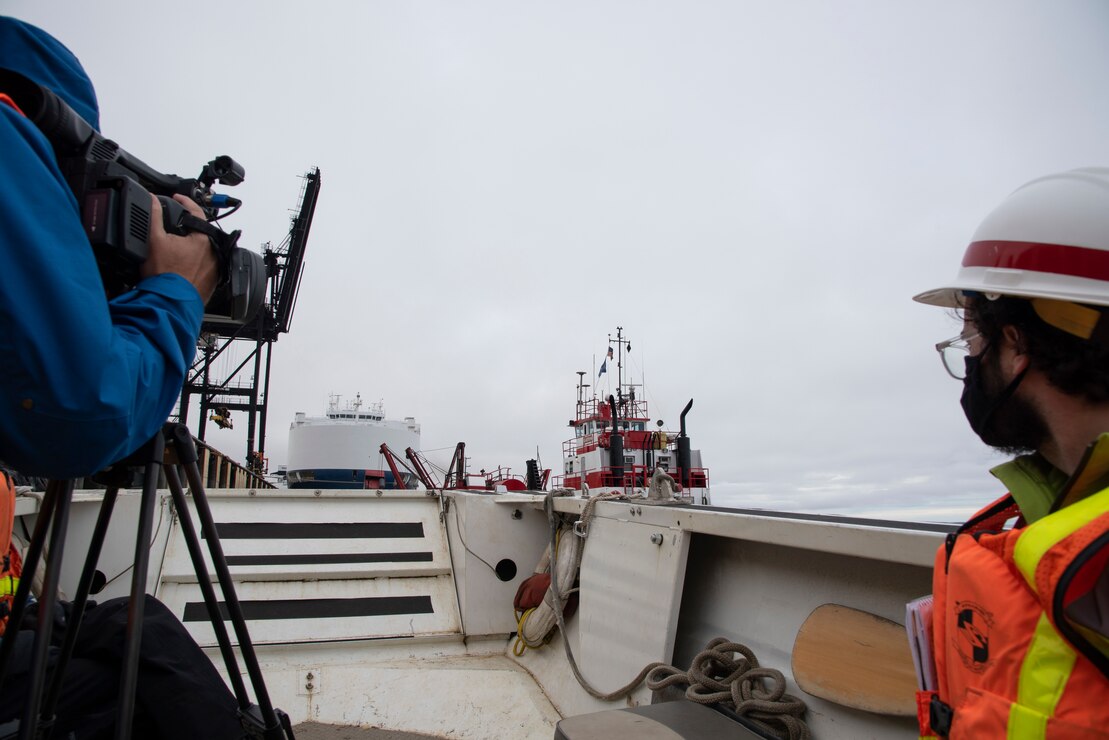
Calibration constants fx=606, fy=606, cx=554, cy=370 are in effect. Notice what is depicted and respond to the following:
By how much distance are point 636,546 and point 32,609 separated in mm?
2131

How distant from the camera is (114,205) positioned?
0.85m

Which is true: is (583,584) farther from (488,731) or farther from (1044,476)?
(1044,476)

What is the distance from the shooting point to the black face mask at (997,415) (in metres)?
0.88

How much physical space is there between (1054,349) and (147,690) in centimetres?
174

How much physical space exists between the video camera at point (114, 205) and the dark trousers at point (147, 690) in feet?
2.66

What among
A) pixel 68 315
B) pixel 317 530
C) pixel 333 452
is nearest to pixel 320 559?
pixel 317 530

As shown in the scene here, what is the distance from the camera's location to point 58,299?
676 millimetres

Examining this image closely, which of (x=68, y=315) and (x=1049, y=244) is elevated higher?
(x=1049, y=244)

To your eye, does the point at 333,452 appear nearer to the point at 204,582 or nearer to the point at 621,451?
the point at 621,451

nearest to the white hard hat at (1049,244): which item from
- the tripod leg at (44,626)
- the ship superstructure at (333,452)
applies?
the tripod leg at (44,626)

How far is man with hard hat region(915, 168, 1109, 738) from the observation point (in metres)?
0.63

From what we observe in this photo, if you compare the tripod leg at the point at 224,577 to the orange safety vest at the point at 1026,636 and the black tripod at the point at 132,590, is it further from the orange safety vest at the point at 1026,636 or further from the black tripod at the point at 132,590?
the orange safety vest at the point at 1026,636

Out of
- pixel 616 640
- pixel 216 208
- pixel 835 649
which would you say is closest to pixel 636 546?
pixel 616 640

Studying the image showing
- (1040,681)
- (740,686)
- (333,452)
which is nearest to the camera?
(1040,681)
